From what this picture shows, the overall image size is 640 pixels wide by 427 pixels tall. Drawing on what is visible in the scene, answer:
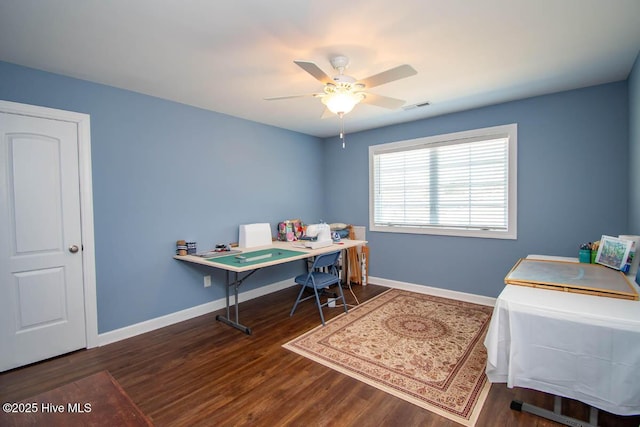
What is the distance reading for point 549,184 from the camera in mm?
3258

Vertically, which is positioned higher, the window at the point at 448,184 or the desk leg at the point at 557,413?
the window at the point at 448,184

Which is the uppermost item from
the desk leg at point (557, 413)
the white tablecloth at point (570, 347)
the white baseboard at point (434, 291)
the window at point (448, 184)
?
the window at point (448, 184)

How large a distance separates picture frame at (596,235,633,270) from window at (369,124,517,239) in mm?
975

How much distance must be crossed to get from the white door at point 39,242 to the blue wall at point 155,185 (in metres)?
0.17

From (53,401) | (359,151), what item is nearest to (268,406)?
(53,401)

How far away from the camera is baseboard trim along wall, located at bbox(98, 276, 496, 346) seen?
9.59ft

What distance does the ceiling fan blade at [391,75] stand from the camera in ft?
6.16

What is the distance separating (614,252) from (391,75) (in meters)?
2.26

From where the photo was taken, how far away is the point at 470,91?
3100mm

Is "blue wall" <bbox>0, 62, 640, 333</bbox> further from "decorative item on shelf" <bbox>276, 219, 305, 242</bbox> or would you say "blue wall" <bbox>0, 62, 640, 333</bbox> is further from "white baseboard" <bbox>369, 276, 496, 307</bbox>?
"decorative item on shelf" <bbox>276, 219, 305, 242</bbox>

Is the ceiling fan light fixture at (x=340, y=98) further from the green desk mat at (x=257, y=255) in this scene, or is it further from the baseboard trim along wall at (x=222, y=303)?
the baseboard trim along wall at (x=222, y=303)

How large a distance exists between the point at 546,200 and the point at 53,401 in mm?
4146

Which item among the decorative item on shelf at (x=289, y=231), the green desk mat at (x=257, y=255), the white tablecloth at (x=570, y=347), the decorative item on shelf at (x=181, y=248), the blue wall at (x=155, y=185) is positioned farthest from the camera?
the decorative item on shelf at (x=289, y=231)

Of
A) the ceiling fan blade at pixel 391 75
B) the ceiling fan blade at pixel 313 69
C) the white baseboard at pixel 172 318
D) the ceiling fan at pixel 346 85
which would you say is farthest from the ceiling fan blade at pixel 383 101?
the white baseboard at pixel 172 318
